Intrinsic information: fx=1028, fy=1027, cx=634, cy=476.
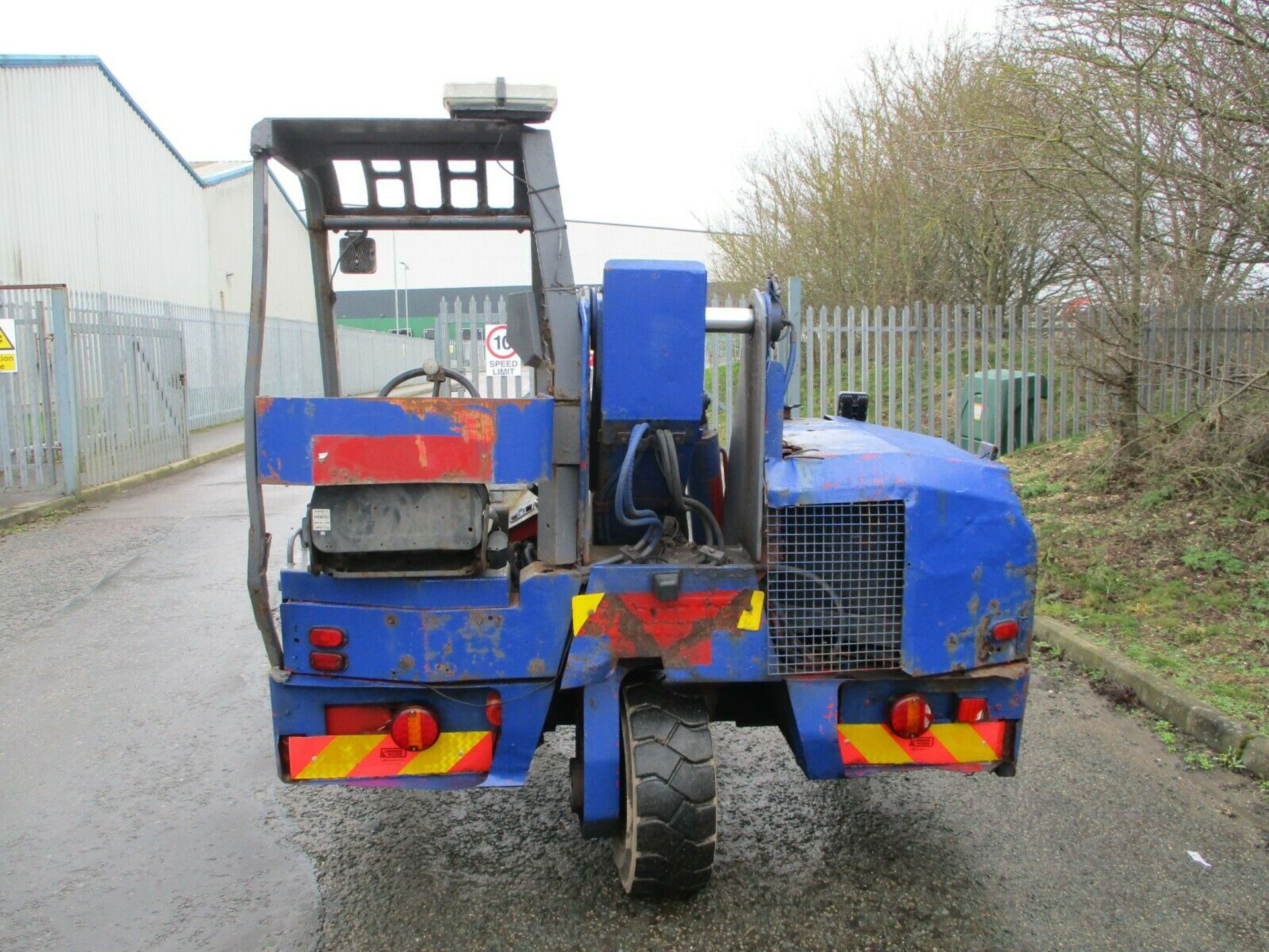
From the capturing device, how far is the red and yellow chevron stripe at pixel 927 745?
341 centimetres

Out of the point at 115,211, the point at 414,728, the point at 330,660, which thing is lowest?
the point at 414,728

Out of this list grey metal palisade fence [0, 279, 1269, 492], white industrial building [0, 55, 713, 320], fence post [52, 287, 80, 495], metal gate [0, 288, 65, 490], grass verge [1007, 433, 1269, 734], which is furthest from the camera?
white industrial building [0, 55, 713, 320]

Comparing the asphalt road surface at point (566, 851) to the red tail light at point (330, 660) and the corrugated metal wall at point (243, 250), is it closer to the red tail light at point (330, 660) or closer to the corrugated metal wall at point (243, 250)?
the red tail light at point (330, 660)

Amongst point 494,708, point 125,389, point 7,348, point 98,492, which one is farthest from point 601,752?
point 125,389

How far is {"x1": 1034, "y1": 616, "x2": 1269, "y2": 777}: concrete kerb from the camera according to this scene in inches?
178

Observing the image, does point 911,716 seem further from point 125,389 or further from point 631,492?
point 125,389

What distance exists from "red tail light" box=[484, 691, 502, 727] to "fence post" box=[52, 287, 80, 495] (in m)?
11.0

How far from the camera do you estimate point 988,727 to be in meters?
3.44

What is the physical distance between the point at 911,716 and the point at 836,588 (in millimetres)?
487

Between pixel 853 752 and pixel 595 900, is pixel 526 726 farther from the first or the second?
pixel 853 752

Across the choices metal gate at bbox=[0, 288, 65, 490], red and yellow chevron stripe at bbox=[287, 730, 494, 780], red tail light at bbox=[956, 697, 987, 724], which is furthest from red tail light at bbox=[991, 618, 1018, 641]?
metal gate at bbox=[0, 288, 65, 490]

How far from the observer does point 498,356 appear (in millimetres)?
11328

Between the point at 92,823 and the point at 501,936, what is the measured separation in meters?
1.93

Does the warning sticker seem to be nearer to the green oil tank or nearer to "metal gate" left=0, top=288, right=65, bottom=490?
"metal gate" left=0, top=288, right=65, bottom=490
